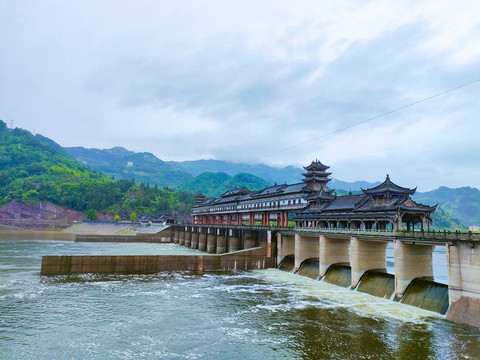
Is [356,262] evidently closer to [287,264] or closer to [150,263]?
[287,264]

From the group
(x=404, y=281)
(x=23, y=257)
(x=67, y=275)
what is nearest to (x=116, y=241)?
(x=23, y=257)

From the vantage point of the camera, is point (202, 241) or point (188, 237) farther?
point (188, 237)

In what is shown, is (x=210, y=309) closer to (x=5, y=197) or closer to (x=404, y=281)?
(x=404, y=281)

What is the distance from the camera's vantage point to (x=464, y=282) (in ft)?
82.9

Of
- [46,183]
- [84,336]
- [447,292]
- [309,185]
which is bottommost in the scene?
[84,336]

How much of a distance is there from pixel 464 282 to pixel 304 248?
2469 centimetres

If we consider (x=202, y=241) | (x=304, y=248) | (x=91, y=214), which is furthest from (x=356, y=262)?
(x=91, y=214)

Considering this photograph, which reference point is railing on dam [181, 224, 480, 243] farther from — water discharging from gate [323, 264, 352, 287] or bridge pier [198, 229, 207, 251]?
bridge pier [198, 229, 207, 251]

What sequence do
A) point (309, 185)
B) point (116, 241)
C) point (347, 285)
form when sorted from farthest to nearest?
point (116, 241), point (309, 185), point (347, 285)

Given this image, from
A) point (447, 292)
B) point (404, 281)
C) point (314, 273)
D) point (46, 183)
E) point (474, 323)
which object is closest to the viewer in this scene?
point (474, 323)

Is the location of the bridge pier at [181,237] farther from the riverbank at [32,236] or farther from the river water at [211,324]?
the river water at [211,324]

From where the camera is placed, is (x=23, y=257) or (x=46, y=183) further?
(x=46, y=183)

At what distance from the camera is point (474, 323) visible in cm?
2431

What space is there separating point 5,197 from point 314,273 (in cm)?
19130
